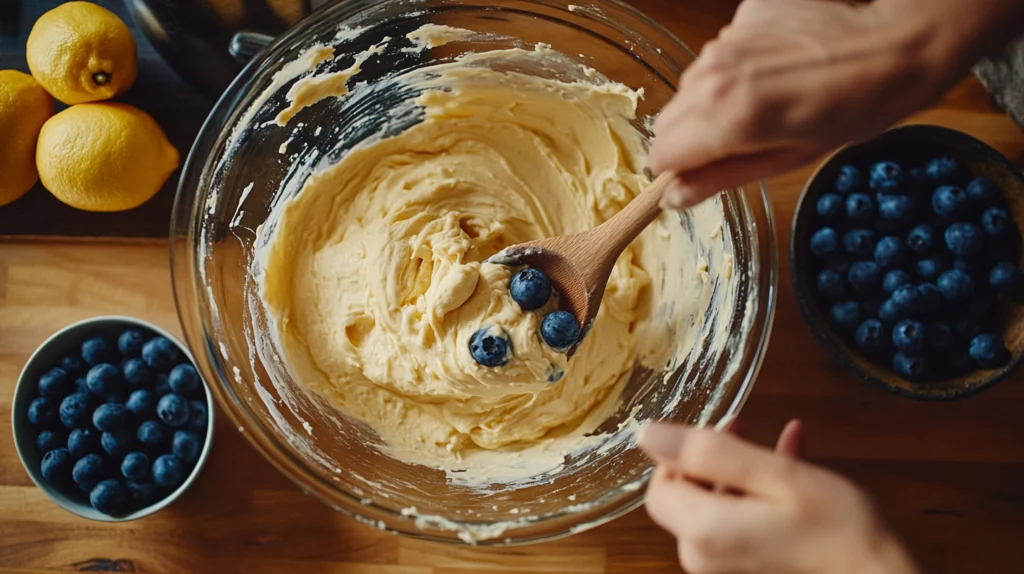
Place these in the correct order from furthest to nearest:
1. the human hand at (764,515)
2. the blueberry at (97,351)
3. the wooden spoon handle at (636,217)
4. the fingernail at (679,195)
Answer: the blueberry at (97,351) → the wooden spoon handle at (636,217) → the fingernail at (679,195) → the human hand at (764,515)

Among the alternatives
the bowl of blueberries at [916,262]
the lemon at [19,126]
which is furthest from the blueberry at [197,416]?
the bowl of blueberries at [916,262]

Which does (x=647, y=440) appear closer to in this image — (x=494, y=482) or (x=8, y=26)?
(x=494, y=482)

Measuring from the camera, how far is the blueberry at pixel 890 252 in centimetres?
169

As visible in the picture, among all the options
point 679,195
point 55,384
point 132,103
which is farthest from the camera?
point 132,103

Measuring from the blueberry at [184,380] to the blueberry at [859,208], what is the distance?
1.59 m

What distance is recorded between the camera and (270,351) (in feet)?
5.52

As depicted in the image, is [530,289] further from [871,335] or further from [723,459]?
[871,335]

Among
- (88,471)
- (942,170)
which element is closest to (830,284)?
(942,170)

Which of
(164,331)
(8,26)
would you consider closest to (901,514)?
(164,331)

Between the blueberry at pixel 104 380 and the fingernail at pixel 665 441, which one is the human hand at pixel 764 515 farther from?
the blueberry at pixel 104 380

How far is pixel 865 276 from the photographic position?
169cm

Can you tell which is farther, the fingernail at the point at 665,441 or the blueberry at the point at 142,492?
the blueberry at the point at 142,492

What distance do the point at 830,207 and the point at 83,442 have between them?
184 cm

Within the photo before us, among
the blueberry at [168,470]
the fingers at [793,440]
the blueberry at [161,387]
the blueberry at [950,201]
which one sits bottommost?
the fingers at [793,440]
